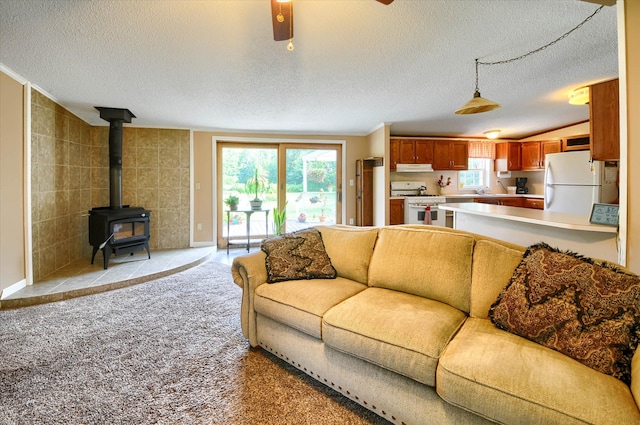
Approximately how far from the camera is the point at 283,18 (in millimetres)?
1650

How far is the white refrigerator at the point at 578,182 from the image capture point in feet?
14.7

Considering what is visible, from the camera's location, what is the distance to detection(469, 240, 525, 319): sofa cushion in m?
1.65

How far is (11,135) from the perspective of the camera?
299 centimetres

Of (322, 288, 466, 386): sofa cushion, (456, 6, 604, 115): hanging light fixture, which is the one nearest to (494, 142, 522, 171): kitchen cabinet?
(456, 6, 604, 115): hanging light fixture

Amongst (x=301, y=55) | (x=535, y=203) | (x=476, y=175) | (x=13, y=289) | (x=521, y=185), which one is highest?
(x=301, y=55)

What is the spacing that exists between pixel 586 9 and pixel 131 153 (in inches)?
237

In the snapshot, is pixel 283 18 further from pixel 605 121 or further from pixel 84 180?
pixel 84 180

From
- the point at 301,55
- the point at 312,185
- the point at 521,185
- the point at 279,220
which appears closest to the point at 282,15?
the point at 301,55

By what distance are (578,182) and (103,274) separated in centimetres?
698

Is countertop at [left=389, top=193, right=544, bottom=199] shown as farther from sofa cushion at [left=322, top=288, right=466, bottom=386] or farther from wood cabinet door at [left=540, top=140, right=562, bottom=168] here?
sofa cushion at [left=322, top=288, right=466, bottom=386]

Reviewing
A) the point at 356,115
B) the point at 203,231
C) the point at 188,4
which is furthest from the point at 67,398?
the point at 356,115

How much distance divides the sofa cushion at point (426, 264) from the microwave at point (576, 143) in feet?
17.5

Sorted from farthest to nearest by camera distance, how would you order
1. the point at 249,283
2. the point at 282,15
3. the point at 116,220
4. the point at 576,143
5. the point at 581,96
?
the point at 576,143
the point at 116,220
the point at 581,96
the point at 249,283
the point at 282,15

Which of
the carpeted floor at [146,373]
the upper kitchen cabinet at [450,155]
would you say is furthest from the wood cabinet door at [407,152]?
the carpeted floor at [146,373]
